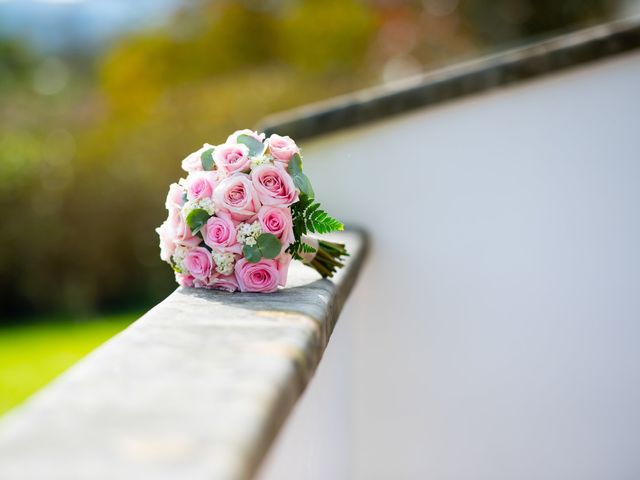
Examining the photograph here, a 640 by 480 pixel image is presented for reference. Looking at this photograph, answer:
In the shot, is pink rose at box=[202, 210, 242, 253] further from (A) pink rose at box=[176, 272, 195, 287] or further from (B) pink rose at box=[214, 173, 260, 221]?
(A) pink rose at box=[176, 272, 195, 287]

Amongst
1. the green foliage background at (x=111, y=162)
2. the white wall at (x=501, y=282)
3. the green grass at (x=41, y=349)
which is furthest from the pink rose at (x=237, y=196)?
the green foliage background at (x=111, y=162)

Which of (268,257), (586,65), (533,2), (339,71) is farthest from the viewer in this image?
(533,2)

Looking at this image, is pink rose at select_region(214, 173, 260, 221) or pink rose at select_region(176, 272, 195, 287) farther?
pink rose at select_region(176, 272, 195, 287)

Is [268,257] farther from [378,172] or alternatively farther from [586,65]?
[586,65]

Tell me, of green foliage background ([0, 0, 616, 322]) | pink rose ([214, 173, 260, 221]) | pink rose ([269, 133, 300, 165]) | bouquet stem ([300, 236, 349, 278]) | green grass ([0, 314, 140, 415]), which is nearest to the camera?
pink rose ([214, 173, 260, 221])

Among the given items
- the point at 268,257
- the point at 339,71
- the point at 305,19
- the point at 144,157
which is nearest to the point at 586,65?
the point at 268,257

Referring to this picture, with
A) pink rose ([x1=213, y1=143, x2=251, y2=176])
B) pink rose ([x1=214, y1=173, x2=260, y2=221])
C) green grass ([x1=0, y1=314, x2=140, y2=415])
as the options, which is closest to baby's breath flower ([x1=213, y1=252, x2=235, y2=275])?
pink rose ([x1=214, y1=173, x2=260, y2=221])
